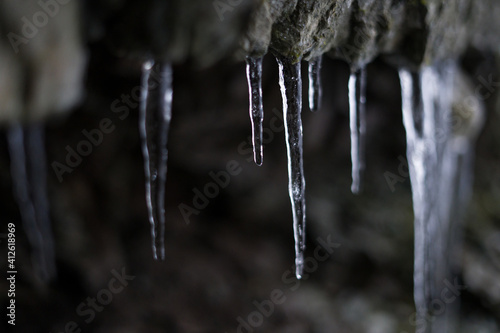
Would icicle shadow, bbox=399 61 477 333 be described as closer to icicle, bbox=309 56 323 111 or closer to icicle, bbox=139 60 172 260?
icicle, bbox=309 56 323 111

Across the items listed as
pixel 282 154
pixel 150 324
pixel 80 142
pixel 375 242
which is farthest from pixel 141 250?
pixel 375 242

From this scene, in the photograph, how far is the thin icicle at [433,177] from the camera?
87.8 inches

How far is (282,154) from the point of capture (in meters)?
3.86

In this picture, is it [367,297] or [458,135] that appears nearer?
A: [458,135]

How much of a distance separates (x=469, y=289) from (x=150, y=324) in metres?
2.56

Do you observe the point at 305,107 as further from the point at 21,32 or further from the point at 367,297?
the point at 21,32

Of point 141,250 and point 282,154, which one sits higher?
point 282,154
